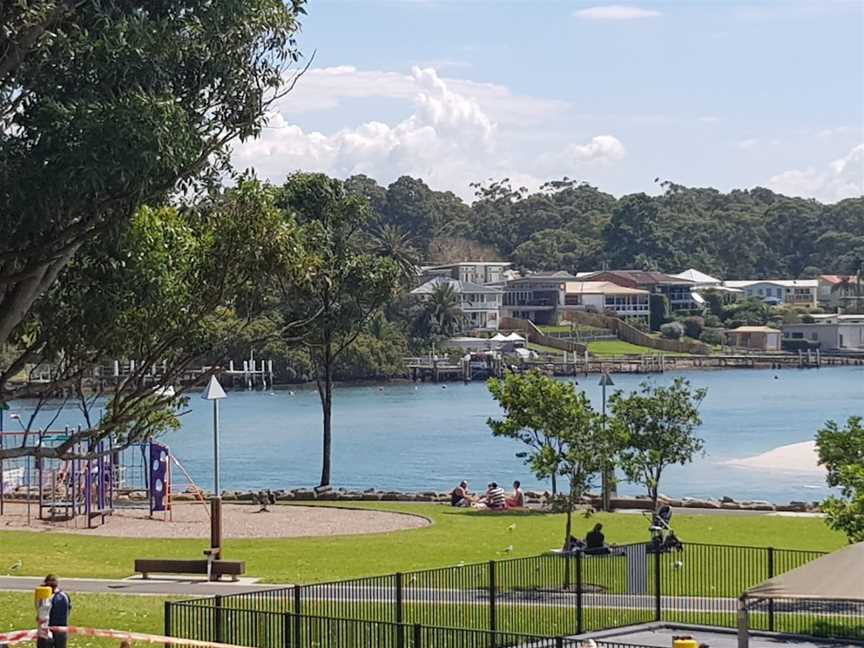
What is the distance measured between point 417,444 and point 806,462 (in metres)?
30.2

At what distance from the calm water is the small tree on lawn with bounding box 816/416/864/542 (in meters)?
37.0

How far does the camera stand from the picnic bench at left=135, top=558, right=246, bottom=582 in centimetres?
3048

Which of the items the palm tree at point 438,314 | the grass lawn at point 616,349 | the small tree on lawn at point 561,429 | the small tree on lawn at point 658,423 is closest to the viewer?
the small tree on lawn at point 561,429

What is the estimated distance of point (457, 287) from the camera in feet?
618

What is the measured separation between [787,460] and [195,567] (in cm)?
5659

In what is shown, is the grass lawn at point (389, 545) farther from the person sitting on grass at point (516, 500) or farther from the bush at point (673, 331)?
the bush at point (673, 331)

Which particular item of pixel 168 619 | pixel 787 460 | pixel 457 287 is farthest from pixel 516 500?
pixel 457 287

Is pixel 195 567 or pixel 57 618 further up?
pixel 57 618

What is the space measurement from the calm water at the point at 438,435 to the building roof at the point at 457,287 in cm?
1576

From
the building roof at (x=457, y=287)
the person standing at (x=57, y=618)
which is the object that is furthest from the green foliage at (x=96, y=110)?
the building roof at (x=457, y=287)

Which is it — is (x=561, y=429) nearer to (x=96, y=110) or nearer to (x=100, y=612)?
(x=100, y=612)

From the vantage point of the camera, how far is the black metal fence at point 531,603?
21.5 metres

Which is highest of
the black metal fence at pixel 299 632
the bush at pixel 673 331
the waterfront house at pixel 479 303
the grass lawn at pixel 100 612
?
the waterfront house at pixel 479 303

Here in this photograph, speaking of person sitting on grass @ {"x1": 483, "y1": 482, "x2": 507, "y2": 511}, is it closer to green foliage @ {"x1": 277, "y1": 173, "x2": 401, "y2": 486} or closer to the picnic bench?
green foliage @ {"x1": 277, "y1": 173, "x2": 401, "y2": 486}
